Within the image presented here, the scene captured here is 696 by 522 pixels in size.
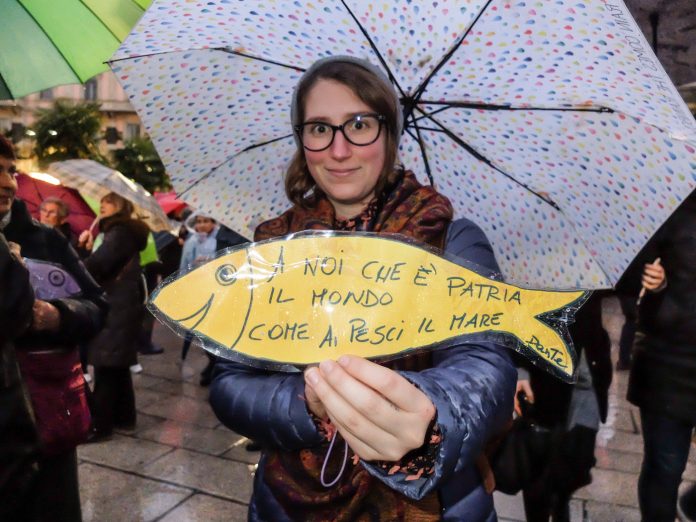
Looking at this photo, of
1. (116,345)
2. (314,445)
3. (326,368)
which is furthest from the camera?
(116,345)

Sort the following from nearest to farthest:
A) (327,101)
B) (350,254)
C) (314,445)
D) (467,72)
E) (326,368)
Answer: (326,368) < (350,254) < (314,445) < (327,101) < (467,72)

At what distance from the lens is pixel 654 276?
8.65 feet

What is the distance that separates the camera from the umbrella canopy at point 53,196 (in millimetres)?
5309

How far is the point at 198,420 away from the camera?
464 centimetres

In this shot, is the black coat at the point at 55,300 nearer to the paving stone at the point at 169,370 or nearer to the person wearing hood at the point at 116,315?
the person wearing hood at the point at 116,315

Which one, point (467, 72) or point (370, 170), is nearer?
point (370, 170)

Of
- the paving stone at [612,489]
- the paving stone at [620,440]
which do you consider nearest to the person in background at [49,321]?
the paving stone at [612,489]

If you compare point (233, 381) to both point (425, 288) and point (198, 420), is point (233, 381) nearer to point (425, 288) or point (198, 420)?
point (425, 288)

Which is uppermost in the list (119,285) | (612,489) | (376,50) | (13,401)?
(376,50)

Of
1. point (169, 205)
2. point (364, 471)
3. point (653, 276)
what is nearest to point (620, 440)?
point (653, 276)

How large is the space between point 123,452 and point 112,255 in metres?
1.31

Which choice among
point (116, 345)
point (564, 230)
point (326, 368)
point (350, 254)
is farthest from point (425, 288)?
point (116, 345)

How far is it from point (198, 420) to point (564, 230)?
3.70 metres

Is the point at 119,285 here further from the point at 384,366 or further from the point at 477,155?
the point at 384,366
